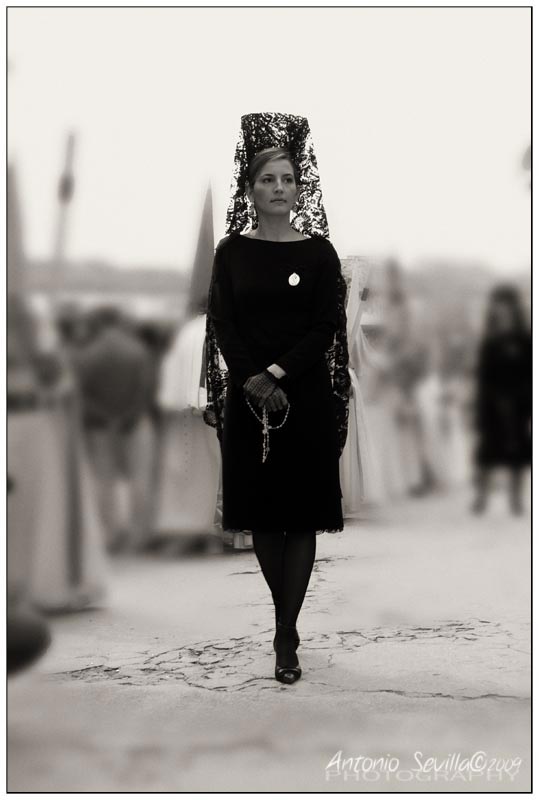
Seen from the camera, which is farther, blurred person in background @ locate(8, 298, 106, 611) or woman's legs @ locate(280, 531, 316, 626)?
blurred person in background @ locate(8, 298, 106, 611)


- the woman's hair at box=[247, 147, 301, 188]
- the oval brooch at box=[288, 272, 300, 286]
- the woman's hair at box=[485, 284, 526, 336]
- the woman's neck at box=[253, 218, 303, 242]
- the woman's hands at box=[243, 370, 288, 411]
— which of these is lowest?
the woman's hands at box=[243, 370, 288, 411]

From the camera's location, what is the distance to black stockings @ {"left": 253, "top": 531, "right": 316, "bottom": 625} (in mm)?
3004

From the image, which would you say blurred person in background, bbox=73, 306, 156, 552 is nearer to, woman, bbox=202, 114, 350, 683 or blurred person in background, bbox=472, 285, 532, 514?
woman, bbox=202, 114, 350, 683

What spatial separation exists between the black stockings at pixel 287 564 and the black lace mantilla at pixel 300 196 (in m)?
0.35

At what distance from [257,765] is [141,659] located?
654 millimetres

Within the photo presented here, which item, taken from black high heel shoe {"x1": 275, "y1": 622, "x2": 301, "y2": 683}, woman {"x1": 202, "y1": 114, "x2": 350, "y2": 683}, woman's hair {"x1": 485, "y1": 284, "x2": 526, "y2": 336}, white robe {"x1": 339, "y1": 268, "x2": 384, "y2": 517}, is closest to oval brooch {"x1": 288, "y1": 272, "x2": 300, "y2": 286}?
woman {"x1": 202, "y1": 114, "x2": 350, "y2": 683}

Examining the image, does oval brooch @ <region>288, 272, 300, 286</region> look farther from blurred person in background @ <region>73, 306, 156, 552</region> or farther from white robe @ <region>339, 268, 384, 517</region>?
blurred person in background @ <region>73, 306, 156, 552</region>

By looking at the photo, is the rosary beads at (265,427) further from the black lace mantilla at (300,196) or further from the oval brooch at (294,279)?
the oval brooch at (294,279)

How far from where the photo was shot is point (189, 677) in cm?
309

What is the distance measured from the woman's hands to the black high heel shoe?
74 centimetres

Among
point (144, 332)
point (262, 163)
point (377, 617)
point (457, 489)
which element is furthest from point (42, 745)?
point (262, 163)

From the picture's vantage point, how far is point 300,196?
3109 millimetres

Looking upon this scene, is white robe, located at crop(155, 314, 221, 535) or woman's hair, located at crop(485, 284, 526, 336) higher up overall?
woman's hair, located at crop(485, 284, 526, 336)

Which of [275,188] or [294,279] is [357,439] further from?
[275,188]
